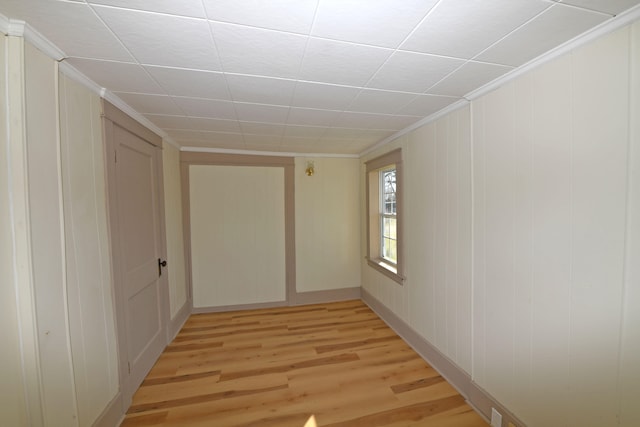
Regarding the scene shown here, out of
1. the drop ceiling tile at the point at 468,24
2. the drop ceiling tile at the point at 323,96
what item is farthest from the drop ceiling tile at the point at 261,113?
the drop ceiling tile at the point at 468,24

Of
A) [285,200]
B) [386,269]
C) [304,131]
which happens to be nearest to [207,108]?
[304,131]

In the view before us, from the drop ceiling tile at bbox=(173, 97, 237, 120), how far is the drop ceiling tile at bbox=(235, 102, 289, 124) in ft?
0.23

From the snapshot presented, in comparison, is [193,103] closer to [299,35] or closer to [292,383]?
[299,35]

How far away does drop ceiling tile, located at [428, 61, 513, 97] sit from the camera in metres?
1.44

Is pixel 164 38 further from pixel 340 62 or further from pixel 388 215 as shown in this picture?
pixel 388 215

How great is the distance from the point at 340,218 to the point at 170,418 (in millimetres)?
2948

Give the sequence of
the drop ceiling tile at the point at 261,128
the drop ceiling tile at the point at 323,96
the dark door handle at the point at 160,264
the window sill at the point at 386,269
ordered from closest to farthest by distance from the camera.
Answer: the drop ceiling tile at the point at 323,96
the drop ceiling tile at the point at 261,128
the dark door handle at the point at 160,264
the window sill at the point at 386,269

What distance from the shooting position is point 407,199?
2701 millimetres

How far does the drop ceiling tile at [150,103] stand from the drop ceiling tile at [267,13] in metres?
1.09

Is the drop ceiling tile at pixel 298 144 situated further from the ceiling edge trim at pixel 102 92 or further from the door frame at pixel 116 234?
the door frame at pixel 116 234

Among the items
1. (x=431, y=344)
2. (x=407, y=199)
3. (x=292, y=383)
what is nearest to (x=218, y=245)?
(x=292, y=383)

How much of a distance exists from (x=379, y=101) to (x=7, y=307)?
7.78 feet

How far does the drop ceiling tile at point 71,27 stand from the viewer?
958mm

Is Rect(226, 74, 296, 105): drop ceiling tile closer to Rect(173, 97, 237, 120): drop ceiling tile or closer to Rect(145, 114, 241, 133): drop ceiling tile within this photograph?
Rect(173, 97, 237, 120): drop ceiling tile
